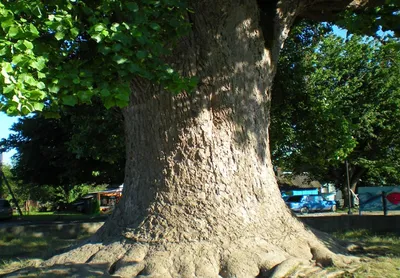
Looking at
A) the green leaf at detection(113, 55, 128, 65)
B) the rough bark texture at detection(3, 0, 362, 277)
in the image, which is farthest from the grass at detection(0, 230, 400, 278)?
the green leaf at detection(113, 55, 128, 65)

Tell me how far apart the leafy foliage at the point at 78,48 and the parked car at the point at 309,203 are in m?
28.5

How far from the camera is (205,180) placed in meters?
7.17

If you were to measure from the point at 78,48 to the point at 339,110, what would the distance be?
34.5 ft

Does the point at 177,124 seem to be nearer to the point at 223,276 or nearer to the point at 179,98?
the point at 179,98

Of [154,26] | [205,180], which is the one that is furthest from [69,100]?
[205,180]

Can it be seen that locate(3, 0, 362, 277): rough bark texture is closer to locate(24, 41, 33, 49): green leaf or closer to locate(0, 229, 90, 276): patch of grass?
locate(0, 229, 90, 276): patch of grass

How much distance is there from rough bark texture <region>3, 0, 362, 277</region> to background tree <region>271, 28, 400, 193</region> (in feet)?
21.5

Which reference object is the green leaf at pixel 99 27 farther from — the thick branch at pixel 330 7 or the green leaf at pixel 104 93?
the thick branch at pixel 330 7

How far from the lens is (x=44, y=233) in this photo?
14570 mm

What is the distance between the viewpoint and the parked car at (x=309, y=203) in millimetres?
33631

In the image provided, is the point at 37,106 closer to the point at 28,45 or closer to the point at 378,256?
the point at 28,45

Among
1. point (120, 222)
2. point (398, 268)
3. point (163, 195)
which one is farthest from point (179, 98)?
point (398, 268)

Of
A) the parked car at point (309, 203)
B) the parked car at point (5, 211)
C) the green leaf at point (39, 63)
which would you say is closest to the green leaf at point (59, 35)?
the green leaf at point (39, 63)

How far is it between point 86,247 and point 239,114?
3.16m
